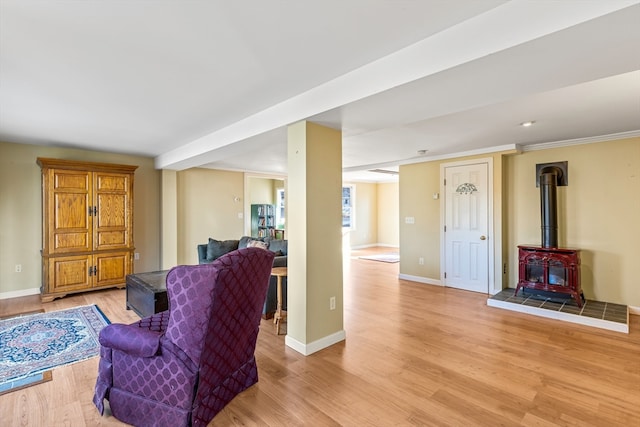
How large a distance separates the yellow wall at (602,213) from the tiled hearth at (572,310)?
0.32 m

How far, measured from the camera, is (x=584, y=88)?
254 centimetres

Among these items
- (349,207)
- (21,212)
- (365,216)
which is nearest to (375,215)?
(365,216)

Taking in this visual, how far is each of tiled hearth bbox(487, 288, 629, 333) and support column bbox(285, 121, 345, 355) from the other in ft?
8.53

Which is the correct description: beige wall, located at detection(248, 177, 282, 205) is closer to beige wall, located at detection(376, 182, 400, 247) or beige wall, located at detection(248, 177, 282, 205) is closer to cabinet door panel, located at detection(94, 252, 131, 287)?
beige wall, located at detection(376, 182, 400, 247)

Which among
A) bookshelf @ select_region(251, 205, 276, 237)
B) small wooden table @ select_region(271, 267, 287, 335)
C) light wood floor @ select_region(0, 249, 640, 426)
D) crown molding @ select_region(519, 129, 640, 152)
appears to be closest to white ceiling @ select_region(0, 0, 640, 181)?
crown molding @ select_region(519, 129, 640, 152)

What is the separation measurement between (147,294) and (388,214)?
890 centimetres

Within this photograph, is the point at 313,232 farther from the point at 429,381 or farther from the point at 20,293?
the point at 20,293

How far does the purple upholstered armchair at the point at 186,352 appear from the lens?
5.81 ft

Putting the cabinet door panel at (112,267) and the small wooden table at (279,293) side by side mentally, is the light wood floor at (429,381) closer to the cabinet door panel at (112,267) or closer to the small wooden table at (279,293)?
the small wooden table at (279,293)

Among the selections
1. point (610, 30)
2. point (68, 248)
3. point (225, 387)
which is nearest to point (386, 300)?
point (225, 387)

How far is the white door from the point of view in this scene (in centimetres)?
496

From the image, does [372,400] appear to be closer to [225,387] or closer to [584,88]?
[225,387]

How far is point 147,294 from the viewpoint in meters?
3.46

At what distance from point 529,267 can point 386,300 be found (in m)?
2.05
